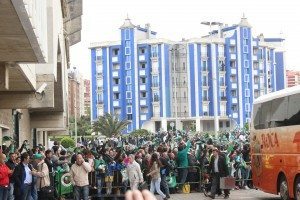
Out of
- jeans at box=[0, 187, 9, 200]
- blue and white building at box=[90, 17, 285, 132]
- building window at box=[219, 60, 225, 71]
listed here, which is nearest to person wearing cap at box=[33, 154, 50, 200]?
jeans at box=[0, 187, 9, 200]

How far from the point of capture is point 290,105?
15.2 metres

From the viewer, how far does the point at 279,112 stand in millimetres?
15961

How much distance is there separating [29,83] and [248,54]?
97.8 m

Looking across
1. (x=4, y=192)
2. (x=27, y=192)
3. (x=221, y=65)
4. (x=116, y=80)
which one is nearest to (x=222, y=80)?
(x=221, y=65)

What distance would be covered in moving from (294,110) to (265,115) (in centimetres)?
240

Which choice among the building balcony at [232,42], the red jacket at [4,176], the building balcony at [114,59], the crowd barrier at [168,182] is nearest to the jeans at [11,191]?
the red jacket at [4,176]

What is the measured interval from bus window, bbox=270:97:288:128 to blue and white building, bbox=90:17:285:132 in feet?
298

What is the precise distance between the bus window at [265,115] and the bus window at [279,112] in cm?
33

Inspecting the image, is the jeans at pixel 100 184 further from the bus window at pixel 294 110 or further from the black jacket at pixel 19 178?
the bus window at pixel 294 110

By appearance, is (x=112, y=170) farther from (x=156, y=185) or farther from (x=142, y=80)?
(x=142, y=80)

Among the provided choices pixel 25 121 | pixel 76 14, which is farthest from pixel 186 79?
pixel 25 121

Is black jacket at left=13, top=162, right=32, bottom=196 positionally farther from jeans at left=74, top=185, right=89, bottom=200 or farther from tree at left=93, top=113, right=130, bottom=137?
tree at left=93, top=113, right=130, bottom=137

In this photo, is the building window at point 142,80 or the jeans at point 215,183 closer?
the jeans at point 215,183

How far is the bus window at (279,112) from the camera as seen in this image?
1555 cm
